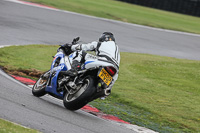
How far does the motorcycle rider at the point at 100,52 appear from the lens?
6477 millimetres

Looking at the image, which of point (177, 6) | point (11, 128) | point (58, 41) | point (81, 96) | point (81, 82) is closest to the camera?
point (11, 128)

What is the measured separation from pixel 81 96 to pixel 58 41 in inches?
363

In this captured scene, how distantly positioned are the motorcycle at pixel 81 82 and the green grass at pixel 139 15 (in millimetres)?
16283

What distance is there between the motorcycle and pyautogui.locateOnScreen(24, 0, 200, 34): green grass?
16.3 m

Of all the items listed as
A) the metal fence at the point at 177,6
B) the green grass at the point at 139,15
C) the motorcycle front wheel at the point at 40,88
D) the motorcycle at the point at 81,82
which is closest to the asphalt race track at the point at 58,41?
the motorcycle front wheel at the point at 40,88

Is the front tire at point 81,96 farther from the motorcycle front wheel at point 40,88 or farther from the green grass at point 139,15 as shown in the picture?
the green grass at point 139,15

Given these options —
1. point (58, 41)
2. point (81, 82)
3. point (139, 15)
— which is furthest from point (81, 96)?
point (139, 15)

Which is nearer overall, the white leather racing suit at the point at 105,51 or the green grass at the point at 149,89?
the white leather racing suit at the point at 105,51

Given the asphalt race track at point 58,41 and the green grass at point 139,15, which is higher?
the green grass at point 139,15

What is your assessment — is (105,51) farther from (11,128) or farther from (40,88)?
(11,128)

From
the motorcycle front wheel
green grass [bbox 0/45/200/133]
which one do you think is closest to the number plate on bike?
green grass [bbox 0/45/200/133]

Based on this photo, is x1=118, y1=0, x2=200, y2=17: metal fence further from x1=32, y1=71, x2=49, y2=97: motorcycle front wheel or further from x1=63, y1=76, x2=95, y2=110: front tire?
x1=63, y1=76, x2=95, y2=110: front tire

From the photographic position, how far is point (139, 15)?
26750mm

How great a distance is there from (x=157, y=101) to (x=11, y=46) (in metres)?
5.75
